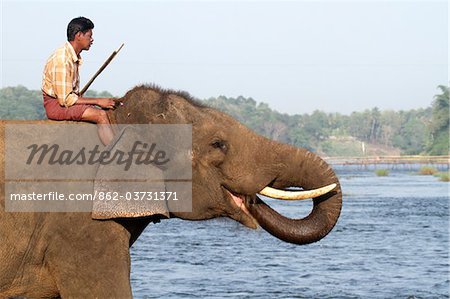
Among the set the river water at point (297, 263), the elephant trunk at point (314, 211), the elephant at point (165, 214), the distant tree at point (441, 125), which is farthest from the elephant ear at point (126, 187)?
the distant tree at point (441, 125)

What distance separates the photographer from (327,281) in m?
19.7

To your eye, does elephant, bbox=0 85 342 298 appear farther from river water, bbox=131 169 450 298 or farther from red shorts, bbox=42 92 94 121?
river water, bbox=131 169 450 298

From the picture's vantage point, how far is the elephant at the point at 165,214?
6895 millimetres

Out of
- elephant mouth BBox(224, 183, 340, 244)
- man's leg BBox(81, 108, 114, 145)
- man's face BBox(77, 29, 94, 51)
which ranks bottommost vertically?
elephant mouth BBox(224, 183, 340, 244)

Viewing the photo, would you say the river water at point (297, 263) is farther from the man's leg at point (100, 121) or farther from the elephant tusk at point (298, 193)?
the man's leg at point (100, 121)

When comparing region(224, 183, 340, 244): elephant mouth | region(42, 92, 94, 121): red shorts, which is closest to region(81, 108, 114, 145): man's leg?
region(42, 92, 94, 121): red shorts

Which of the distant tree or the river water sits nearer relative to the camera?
the river water

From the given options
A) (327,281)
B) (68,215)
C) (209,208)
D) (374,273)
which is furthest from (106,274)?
(374,273)

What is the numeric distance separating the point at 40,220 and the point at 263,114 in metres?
190

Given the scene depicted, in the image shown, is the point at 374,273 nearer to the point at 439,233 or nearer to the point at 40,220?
the point at 439,233

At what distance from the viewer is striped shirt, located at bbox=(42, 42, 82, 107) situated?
24.2 feet

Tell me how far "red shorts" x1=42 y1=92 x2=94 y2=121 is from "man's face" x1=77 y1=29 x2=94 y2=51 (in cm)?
45

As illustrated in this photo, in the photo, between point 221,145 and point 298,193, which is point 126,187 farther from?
point 298,193

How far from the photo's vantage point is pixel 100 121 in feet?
23.9
